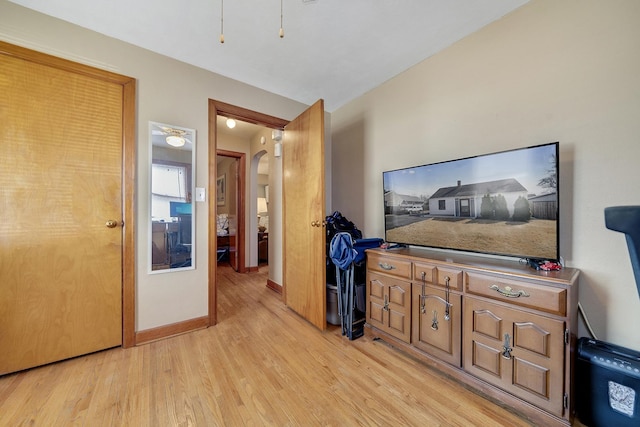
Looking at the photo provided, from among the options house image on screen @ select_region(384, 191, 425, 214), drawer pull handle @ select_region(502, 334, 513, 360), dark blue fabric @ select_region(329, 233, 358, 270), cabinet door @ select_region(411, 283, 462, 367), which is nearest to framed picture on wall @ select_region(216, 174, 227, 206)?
dark blue fabric @ select_region(329, 233, 358, 270)

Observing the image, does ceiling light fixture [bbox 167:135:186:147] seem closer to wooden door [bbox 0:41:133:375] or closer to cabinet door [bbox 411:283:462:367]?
wooden door [bbox 0:41:133:375]

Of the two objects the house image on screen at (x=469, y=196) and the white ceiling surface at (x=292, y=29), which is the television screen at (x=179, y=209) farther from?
the house image on screen at (x=469, y=196)

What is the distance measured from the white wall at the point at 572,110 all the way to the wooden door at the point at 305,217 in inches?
42.4

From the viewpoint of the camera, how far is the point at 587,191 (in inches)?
56.8

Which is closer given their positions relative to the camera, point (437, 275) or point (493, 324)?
point (493, 324)

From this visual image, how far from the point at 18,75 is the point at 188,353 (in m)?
2.38

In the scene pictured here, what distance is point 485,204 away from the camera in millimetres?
1692

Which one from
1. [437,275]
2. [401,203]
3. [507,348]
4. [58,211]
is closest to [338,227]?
[401,203]

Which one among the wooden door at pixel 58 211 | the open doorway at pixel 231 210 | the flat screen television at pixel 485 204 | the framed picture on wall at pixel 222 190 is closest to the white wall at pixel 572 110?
the flat screen television at pixel 485 204

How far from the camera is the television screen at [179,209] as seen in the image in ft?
7.29

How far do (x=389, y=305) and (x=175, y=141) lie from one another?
2449mm

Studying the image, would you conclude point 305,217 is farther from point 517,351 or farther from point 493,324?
point 517,351

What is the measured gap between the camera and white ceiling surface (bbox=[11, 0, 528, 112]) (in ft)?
5.57

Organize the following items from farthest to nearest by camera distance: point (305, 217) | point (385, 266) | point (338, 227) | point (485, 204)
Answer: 1. point (338, 227)
2. point (305, 217)
3. point (385, 266)
4. point (485, 204)
